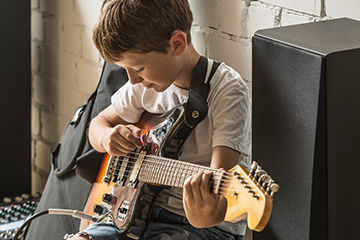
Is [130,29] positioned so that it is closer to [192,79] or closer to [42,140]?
[192,79]

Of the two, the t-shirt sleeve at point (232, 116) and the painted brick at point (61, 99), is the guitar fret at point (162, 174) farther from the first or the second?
the painted brick at point (61, 99)

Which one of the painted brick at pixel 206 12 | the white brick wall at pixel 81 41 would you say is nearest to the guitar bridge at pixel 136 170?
the white brick wall at pixel 81 41

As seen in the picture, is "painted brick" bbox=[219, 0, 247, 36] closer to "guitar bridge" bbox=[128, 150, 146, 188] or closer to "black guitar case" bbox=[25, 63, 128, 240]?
"black guitar case" bbox=[25, 63, 128, 240]

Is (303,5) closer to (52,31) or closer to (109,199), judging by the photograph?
(109,199)

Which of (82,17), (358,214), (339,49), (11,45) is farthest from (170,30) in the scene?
(11,45)

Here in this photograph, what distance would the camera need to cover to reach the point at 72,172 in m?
1.86

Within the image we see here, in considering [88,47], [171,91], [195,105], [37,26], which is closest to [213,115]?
[195,105]

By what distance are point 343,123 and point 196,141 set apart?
47cm

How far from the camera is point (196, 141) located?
136cm

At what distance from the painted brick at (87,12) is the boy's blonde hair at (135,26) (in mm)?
868

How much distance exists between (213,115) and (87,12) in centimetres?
106

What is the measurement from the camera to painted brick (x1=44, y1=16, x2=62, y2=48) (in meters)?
2.42

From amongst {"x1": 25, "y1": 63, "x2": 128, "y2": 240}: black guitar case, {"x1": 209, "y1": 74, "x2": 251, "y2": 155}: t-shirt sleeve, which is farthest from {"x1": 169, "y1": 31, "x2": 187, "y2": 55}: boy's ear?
{"x1": 25, "y1": 63, "x2": 128, "y2": 240}: black guitar case

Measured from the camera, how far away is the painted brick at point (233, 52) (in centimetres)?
157
